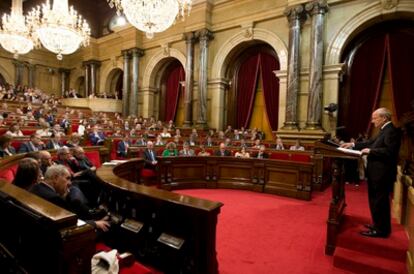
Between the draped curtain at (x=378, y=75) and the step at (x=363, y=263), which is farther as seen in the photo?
the draped curtain at (x=378, y=75)

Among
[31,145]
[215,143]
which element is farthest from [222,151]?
[31,145]

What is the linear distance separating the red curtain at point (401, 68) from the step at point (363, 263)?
23.3 feet

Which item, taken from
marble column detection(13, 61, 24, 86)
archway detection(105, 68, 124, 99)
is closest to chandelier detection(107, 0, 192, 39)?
archway detection(105, 68, 124, 99)

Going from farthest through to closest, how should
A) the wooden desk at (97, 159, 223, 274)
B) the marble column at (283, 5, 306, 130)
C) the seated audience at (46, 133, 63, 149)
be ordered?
the marble column at (283, 5, 306, 130), the seated audience at (46, 133, 63, 149), the wooden desk at (97, 159, 223, 274)

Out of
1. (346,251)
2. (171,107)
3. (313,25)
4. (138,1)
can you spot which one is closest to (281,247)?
(346,251)

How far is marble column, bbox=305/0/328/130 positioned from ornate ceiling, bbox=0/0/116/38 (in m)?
12.4

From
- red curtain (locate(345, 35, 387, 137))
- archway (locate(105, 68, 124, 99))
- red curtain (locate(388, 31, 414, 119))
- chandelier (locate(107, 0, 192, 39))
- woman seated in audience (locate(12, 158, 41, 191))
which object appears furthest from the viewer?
archway (locate(105, 68, 124, 99))

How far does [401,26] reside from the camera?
8117mm

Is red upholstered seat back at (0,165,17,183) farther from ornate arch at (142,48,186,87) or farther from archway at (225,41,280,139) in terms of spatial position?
ornate arch at (142,48,186,87)

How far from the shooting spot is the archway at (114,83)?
1602 centimetres

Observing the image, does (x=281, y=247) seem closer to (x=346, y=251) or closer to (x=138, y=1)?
(x=346, y=251)

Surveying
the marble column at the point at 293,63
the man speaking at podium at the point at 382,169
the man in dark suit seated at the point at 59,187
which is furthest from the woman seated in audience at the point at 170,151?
the man speaking at podium at the point at 382,169

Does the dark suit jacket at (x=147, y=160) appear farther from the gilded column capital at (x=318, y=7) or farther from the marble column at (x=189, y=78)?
the gilded column capital at (x=318, y=7)

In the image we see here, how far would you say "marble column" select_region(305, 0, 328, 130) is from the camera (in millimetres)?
8242
